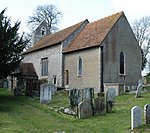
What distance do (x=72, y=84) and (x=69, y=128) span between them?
20.1 meters

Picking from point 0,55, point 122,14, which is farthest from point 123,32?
point 0,55

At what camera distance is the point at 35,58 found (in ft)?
137

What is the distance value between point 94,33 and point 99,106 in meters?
17.6

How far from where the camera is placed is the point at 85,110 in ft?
48.4

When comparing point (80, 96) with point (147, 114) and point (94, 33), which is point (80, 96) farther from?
point (94, 33)

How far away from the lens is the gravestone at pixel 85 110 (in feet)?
47.6

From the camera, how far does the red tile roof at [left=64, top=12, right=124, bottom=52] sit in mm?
29353

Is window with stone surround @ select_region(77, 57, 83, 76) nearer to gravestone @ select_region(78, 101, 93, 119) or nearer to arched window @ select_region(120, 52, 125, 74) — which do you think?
arched window @ select_region(120, 52, 125, 74)

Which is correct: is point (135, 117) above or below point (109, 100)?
below

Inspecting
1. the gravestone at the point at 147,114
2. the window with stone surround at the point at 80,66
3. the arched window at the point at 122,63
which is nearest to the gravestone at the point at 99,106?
the gravestone at the point at 147,114

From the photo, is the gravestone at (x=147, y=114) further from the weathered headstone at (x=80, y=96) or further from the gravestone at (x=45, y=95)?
the gravestone at (x=45, y=95)

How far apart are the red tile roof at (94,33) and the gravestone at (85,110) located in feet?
45.9

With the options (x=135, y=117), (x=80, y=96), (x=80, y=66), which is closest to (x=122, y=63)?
(x=80, y=66)

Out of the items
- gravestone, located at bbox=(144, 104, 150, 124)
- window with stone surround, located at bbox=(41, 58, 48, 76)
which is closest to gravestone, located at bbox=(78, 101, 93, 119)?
gravestone, located at bbox=(144, 104, 150, 124)
